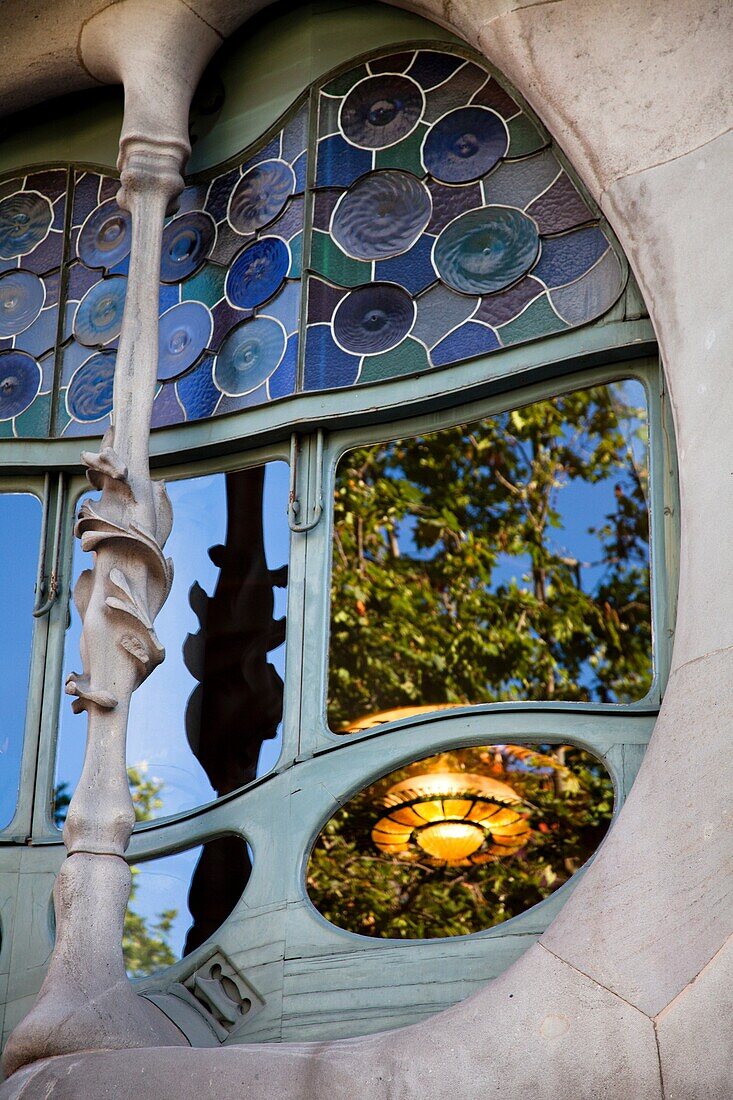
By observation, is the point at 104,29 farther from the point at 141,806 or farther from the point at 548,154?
the point at 141,806

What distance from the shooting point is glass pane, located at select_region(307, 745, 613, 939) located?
7793mm

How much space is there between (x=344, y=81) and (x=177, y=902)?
317cm

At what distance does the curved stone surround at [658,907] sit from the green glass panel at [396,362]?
901 millimetres

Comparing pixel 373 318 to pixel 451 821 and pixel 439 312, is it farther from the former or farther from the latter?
pixel 451 821

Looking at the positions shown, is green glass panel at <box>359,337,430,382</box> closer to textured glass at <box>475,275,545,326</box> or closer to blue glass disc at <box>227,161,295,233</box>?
textured glass at <box>475,275,545,326</box>

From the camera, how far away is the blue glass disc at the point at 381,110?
7215 millimetres

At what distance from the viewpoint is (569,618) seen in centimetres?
800

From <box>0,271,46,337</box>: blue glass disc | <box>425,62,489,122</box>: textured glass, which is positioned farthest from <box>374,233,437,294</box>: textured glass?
<box>0,271,46,337</box>: blue glass disc

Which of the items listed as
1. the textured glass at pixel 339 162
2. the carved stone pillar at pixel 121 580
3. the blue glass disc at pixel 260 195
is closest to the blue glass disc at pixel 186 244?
the blue glass disc at pixel 260 195

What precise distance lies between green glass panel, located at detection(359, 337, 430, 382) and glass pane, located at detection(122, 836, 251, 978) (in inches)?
66.8

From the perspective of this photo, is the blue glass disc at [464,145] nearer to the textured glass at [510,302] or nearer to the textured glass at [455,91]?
the textured glass at [455,91]

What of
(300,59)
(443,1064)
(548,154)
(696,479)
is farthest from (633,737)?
(300,59)

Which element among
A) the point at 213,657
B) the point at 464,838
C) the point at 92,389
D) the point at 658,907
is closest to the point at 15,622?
the point at 213,657

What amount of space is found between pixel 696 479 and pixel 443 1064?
183cm
